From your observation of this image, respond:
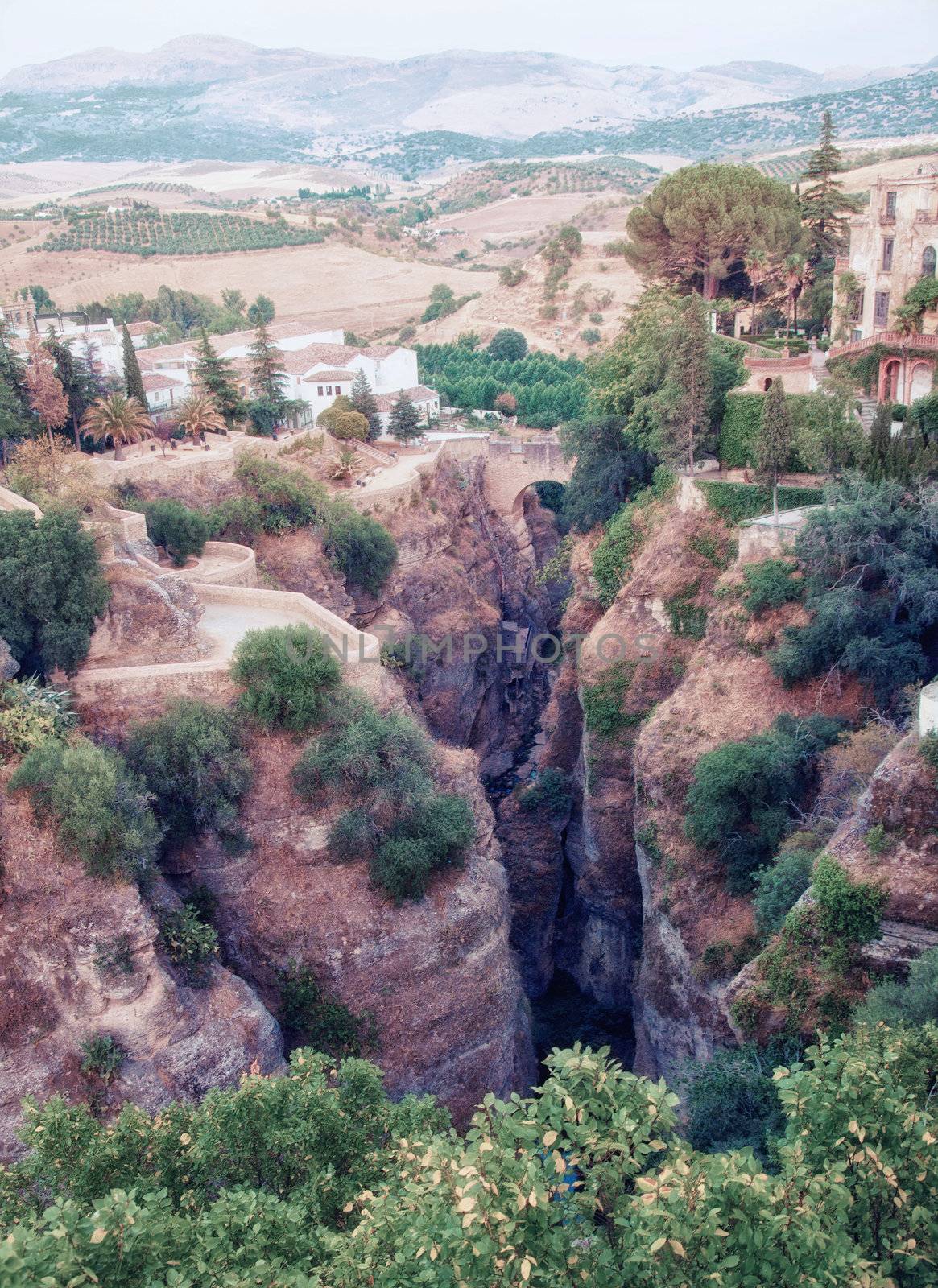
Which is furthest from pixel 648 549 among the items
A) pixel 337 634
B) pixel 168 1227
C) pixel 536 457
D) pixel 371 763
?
pixel 168 1227

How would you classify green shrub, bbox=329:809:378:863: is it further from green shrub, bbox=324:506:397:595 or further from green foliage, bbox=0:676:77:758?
green shrub, bbox=324:506:397:595

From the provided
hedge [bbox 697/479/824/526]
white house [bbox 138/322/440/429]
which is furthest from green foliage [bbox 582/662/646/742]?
white house [bbox 138/322/440/429]

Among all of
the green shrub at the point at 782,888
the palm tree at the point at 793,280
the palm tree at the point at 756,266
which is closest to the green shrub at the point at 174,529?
the green shrub at the point at 782,888

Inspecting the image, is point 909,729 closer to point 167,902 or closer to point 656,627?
point 656,627

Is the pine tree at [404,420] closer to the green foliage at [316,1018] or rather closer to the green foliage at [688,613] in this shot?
the green foliage at [688,613]

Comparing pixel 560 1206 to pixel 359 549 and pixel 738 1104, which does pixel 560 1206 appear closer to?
pixel 738 1104

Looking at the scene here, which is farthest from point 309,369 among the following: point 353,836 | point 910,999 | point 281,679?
point 910,999

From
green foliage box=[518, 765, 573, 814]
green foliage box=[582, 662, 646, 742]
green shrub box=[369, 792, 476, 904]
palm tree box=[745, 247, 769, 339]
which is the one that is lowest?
green foliage box=[518, 765, 573, 814]

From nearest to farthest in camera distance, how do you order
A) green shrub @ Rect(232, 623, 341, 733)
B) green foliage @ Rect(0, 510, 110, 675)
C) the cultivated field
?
1. green foliage @ Rect(0, 510, 110, 675)
2. green shrub @ Rect(232, 623, 341, 733)
3. the cultivated field
